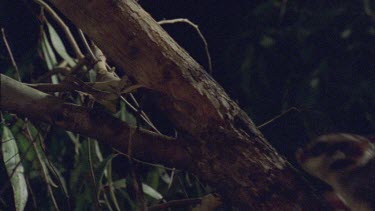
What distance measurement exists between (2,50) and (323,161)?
1123 millimetres

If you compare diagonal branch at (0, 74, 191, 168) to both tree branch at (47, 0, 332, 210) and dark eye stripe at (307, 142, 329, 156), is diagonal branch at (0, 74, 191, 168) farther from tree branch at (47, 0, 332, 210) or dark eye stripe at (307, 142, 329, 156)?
dark eye stripe at (307, 142, 329, 156)

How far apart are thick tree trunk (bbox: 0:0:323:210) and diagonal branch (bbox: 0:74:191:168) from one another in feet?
0.11

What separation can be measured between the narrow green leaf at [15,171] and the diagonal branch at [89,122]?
9.0 inches

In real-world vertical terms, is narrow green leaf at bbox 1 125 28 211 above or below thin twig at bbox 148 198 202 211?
below

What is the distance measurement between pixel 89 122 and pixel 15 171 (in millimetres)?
351

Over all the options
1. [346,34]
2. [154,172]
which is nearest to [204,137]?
[154,172]

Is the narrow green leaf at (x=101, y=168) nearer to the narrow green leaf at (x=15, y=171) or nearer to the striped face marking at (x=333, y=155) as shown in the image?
the narrow green leaf at (x=15, y=171)

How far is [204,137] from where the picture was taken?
0.93 m

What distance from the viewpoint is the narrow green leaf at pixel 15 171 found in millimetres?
1163

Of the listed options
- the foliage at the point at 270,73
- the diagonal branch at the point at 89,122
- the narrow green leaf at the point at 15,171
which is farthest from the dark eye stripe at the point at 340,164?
the narrow green leaf at the point at 15,171

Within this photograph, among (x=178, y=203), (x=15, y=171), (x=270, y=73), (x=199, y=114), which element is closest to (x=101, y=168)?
(x=15, y=171)

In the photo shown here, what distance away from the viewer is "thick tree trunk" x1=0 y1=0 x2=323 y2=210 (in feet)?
3.03

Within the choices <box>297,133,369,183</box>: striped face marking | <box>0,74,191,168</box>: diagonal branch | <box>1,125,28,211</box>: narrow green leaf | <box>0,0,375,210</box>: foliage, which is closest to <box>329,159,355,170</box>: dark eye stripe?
<box>297,133,369,183</box>: striped face marking

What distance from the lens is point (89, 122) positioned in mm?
948
